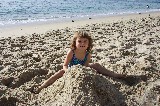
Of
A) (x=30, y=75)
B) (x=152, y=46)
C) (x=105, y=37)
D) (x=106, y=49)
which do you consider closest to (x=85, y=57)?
(x=30, y=75)

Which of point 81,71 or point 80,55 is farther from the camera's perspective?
point 80,55

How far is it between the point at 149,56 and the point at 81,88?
8.14 feet

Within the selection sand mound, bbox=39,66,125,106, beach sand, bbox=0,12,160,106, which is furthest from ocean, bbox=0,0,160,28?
sand mound, bbox=39,66,125,106

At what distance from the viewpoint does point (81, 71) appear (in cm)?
337

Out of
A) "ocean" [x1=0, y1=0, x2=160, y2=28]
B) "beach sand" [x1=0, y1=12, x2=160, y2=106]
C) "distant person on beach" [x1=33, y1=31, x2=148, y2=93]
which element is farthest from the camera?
"ocean" [x1=0, y1=0, x2=160, y2=28]

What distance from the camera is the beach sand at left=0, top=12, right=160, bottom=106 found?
3254 mm

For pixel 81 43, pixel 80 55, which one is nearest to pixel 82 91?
pixel 81 43

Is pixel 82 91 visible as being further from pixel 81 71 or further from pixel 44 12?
pixel 44 12

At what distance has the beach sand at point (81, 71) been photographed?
10.7 ft

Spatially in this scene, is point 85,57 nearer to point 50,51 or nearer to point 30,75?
point 30,75

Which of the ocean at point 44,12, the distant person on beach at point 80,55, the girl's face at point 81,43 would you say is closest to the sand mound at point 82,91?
the distant person on beach at point 80,55

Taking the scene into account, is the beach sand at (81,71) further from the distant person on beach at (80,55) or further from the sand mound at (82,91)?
the distant person on beach at (80,55)

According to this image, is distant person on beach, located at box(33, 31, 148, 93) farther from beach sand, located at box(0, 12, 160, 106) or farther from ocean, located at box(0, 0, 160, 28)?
ocean, located at box(0, 0, 160, 28)

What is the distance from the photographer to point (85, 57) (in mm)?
4352
